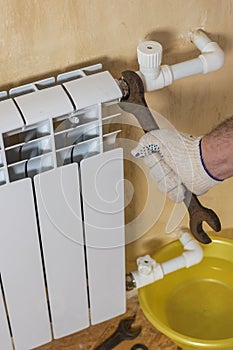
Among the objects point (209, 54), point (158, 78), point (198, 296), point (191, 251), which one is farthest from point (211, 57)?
point (198, 296)

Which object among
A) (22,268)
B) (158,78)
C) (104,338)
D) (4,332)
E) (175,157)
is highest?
(158,78)

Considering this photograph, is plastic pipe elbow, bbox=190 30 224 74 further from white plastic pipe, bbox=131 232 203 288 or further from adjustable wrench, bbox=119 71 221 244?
white plastic pipe, bbox=131 232 203 288

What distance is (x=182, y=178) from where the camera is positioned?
1182mm

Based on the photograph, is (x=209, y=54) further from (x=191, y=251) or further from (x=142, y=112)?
(x=191, y=251)

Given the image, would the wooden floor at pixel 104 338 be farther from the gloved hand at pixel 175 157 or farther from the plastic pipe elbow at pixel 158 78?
the plastic pipe elbow at pixel 158 78

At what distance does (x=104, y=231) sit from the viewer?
4.27 feet

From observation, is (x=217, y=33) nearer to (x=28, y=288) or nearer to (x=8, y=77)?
(x=8, y=77)

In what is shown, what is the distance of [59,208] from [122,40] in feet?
1.06

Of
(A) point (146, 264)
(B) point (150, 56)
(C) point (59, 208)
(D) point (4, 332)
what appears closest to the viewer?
(B) point (150, 56)

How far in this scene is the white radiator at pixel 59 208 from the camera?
3.57 feet

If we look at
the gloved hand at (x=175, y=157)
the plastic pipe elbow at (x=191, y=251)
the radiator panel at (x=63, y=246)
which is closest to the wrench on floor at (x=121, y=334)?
the radiator panel at (x=63, y=246)

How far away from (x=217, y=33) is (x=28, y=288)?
0.62 m

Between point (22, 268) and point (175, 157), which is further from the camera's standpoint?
point (22, 268)

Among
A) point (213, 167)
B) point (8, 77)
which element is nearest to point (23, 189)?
point (8, 77)
